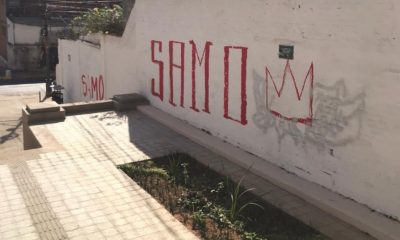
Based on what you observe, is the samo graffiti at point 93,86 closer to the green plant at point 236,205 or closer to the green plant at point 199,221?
the green plant at point 236,205

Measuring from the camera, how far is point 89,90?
1772 centimetres

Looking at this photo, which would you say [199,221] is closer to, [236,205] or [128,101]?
[236,205]

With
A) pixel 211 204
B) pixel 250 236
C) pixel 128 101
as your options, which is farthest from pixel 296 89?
pixel 128 101

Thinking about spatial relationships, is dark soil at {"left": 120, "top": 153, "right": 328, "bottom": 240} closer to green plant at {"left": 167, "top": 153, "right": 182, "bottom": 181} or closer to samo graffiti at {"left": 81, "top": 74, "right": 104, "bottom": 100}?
green plant at {"left": 167, "top": 153, "right": 182, "bottom": 181}

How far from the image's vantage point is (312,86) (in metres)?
6.45

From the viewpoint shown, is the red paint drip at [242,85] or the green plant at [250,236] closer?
the green plant at [250,236]

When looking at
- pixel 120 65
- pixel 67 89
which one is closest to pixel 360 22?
pixel 120 65

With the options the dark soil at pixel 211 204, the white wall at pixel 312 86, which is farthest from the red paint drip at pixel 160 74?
the dark soil at pixel 211 204

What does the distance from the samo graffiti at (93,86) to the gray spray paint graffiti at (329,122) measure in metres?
10.0

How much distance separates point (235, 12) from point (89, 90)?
11.0 metres

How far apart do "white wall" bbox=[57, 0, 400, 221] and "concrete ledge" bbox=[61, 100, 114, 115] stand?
2797mm

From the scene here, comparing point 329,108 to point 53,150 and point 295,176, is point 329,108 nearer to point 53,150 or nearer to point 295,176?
point 295,176

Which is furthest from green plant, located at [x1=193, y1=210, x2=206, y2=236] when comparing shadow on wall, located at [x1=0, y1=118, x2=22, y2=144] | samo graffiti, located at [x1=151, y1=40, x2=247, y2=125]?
shadow on wall, located at [x1=0, y1=118, x2=22, y2=144]

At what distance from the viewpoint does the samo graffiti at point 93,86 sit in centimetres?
1604
